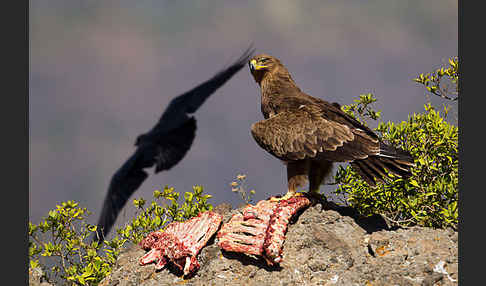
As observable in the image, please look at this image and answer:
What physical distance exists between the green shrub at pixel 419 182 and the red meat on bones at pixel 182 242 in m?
2.58

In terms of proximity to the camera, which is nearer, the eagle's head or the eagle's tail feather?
the eagle's tail feather

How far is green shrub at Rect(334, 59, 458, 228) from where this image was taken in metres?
7.51

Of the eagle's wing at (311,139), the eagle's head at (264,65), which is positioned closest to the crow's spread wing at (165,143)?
the eagle's head at (264,65)

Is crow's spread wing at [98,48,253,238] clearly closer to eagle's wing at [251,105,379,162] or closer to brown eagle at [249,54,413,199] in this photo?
brown eagle at [249,54,413,199]

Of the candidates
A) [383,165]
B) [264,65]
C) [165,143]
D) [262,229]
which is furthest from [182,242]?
[165,143]

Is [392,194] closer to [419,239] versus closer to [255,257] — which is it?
[419,239]

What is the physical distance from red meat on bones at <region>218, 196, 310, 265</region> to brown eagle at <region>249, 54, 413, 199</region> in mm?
439

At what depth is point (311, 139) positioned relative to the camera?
7027 mm

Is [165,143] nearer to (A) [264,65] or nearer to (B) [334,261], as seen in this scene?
(A) [264,65]

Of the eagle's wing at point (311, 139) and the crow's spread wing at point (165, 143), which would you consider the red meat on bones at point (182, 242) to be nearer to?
the eagle's wing at point (311, 139)

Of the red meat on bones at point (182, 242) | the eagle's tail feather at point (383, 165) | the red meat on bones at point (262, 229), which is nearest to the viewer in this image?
the red meat on bones at point (262, 229)

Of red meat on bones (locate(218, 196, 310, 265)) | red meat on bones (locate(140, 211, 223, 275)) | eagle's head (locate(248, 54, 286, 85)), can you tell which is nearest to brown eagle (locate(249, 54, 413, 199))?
red meat on bones (locate(218, 196, 310, 265))

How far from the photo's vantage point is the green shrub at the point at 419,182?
751cm

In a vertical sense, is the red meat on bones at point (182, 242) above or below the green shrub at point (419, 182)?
below
